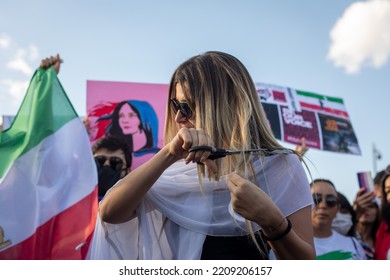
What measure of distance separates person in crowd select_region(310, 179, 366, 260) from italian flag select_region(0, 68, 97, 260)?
1.65 m

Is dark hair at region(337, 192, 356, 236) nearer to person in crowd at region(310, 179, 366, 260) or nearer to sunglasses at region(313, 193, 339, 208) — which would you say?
person in crowd at region(310, 179, 366, 260)

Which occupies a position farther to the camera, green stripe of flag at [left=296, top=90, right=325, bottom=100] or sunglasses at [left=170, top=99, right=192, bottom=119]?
green stripe of flag at [left=296, top=90, right=325, bottom=100]

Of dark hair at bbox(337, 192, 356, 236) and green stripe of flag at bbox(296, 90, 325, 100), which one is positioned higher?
green stripe of flag at bbox(296, 90, 325, 100)

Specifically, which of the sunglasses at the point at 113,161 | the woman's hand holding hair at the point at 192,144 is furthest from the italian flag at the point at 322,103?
the woman's hand holding hair at the point at 192,144

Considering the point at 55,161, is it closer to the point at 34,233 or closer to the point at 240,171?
the point at 34,233

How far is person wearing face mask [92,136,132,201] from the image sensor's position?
378 centimetres

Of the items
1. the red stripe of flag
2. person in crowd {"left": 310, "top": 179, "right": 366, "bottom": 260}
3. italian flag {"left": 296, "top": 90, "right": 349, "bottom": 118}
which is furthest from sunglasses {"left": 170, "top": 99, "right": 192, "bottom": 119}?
italian flag {"left": 296, "top": 90, "right": 349, "bottom": 118}

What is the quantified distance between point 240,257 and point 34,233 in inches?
67.8

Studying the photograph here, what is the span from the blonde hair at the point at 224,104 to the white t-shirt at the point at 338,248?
2.04m

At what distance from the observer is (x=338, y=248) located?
12.5 ft

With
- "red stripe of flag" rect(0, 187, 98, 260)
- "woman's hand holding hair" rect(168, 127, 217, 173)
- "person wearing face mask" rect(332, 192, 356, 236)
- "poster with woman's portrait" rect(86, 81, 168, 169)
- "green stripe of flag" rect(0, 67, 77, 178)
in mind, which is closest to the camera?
"woman's hand holding hair" rect(168, 127, 217, 173)

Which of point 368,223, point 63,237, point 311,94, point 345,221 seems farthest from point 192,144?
point 311,94
